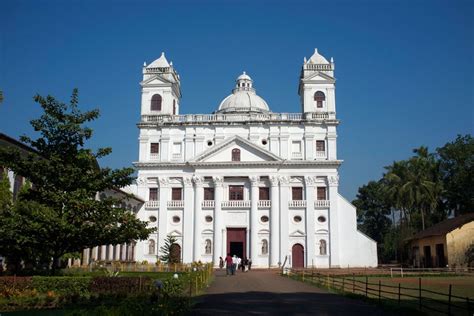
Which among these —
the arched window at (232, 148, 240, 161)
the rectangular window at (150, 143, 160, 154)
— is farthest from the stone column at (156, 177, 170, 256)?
the arched window at (232, 148, 240, 161)

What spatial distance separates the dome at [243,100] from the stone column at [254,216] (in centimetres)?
973

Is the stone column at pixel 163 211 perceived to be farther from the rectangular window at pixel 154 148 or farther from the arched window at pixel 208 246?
the arched window at pixel 208 246

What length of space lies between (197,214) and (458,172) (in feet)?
99.8

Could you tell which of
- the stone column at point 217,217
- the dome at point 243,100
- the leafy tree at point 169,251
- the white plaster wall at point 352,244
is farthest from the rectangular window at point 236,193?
the white plaster wall at point 352,244

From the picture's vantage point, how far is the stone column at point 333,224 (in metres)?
48.9

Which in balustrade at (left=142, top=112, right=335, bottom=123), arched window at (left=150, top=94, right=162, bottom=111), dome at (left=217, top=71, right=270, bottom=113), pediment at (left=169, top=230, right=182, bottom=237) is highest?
dome at (left=217, top=71, right=270, bottom=113)

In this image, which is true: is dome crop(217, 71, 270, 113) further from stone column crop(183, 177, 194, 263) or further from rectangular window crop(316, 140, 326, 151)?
stone column crop(183, 177, 194, 263)

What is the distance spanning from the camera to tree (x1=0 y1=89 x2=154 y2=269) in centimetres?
2303

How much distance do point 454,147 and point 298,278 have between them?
34363mm

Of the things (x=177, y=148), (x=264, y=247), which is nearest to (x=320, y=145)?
(x=264, y=247)

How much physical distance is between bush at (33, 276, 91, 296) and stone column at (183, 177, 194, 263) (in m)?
28.6

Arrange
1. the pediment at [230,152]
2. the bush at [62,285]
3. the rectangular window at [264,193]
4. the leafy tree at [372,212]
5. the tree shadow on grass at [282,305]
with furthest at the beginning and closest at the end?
the leafy tree at [372,212] < the rectangular window at [264,193] < the pediment at [230,152] < the bush at [62,285] < the tree shadow on grass at [282,305]

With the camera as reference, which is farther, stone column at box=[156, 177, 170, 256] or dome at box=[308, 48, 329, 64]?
dome at box=[308, 48, 329, 64]

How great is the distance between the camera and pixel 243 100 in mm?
59875
